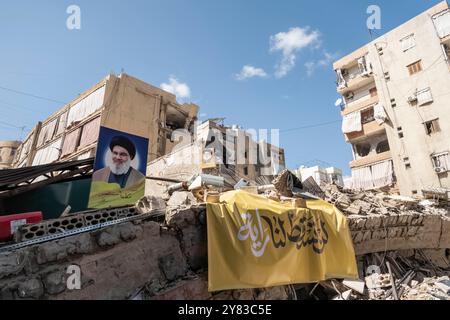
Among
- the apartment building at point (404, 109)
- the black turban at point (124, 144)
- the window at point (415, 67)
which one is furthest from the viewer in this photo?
the window at point (415, 67)

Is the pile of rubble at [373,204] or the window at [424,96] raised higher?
the window at [424,96]

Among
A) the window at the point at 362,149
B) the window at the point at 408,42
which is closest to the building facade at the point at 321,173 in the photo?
the window at the point at 362,149

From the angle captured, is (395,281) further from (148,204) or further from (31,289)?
(31,289)

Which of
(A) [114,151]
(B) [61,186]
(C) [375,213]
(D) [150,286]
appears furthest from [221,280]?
(C) [375,213]

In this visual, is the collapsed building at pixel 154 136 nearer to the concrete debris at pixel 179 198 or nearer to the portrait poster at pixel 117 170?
the concrete debris at pixel 179 198

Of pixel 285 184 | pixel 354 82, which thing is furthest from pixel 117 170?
pixel 354 82

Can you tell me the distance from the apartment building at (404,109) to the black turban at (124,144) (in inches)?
767

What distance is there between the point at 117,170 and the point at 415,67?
2594cm

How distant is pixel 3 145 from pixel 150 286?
57310 millimetres

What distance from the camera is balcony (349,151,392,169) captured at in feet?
79.0

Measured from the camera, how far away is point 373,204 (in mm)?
11172

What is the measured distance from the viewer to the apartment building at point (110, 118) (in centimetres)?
2236

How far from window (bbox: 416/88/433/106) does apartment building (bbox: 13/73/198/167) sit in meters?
19.5

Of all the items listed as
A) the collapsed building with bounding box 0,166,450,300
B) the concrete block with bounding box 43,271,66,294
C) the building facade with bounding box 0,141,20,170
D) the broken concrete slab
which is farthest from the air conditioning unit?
the building facade with bounding box 0,141,20,170
